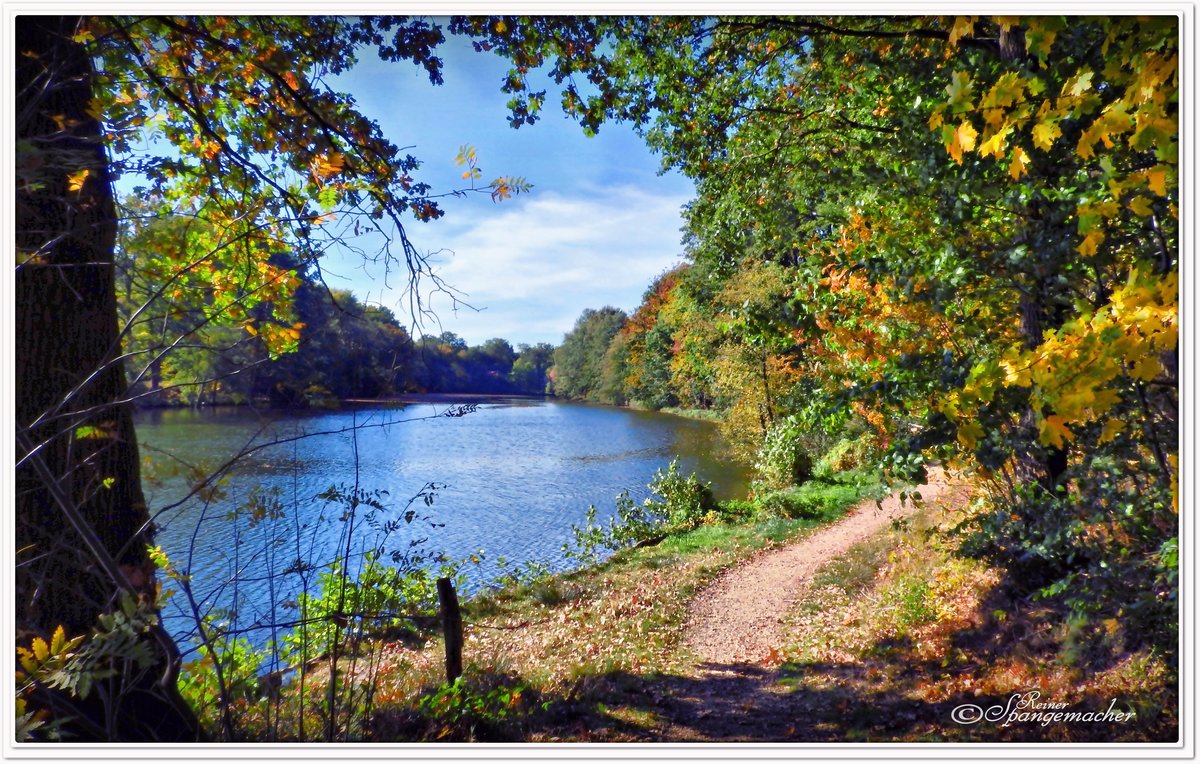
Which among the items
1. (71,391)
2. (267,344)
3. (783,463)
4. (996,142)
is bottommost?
(783,463)

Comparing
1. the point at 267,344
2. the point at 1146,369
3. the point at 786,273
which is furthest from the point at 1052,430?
the point at 267,344

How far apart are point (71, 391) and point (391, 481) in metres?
9.99

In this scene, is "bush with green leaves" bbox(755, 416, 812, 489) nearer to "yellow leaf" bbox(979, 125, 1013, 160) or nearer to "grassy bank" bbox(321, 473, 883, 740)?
"grassy bank" bbox(321, 473, 883, 740)

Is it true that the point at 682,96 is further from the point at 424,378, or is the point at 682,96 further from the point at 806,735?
the point at 806,735

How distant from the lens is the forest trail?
135 inches

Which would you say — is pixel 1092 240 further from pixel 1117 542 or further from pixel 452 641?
pixel 452 641

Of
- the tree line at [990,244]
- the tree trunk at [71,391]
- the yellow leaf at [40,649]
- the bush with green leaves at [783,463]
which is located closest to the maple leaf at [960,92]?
the tree line at [990,244]

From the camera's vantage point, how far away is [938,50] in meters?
3.17

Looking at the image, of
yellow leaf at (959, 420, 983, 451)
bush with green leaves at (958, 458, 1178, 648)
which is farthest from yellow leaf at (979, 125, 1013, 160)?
bush with green leaves at (958, 458, 1178, 648)

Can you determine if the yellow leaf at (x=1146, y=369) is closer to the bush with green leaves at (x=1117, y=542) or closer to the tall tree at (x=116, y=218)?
the bush with green leaves at (x=1117, y=542)

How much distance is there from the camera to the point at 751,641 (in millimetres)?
5414

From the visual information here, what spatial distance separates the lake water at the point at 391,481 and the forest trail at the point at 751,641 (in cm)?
193

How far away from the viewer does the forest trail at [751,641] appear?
135 inches
